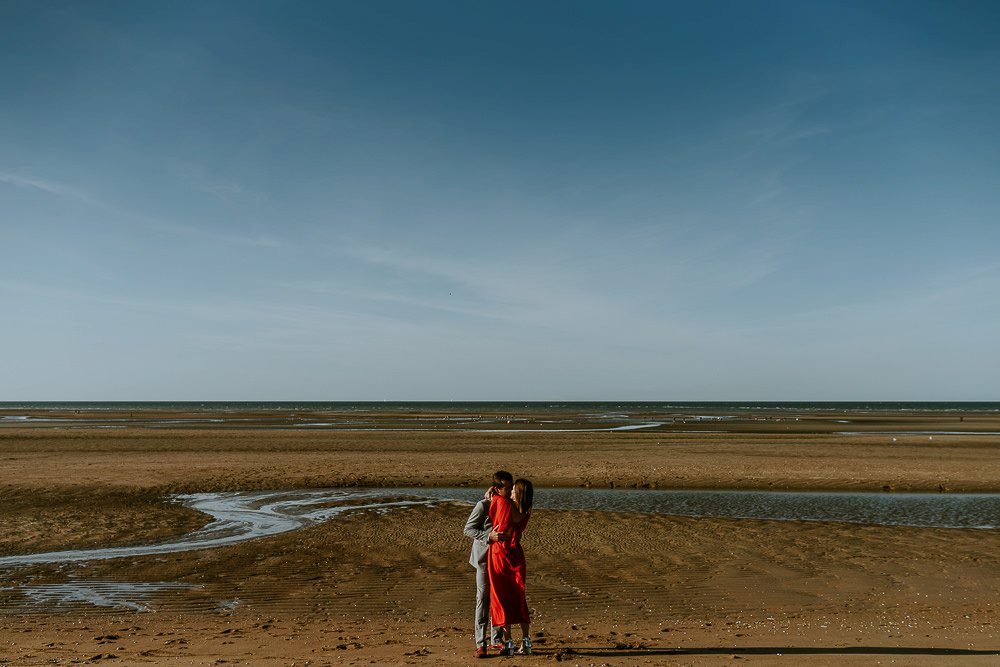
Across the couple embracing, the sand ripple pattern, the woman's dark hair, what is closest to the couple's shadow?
the couple embracing

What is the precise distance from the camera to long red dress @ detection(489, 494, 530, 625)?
769 cm

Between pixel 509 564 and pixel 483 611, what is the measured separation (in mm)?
651

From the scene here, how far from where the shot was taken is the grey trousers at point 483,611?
762cm

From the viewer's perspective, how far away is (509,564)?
7.78m

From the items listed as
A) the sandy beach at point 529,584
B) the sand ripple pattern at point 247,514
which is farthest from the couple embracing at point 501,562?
the sand ripple pattern at point 247,514

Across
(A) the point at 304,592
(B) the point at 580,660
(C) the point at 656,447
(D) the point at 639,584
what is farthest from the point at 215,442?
(B) the point at 580,660

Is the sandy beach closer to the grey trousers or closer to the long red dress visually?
the grey trousers

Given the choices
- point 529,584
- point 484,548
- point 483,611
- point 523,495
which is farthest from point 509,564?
point 529,584

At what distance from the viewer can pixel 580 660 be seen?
24.6 feet

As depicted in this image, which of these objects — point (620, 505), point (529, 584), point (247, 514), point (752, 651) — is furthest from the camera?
point (620, 505)

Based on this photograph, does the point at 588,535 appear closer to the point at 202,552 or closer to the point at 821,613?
the point at 821,613

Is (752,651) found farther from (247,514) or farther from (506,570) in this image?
(247,514)

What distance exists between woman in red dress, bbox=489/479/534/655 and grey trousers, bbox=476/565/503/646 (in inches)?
3.3

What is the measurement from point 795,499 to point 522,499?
56.0ft
